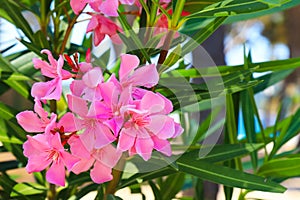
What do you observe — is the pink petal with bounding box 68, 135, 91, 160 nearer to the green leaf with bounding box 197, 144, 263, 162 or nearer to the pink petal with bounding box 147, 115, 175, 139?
the pink petal with bounding box 147, 115, 175, 139

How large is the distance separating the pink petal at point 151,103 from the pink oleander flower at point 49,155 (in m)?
0.10

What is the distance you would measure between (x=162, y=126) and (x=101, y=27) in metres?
0.21

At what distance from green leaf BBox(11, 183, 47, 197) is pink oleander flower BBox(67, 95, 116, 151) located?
336 mm

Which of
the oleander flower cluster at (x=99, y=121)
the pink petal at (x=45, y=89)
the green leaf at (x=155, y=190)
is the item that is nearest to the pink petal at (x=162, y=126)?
the oleander flower cluster at (x=99, y=121)

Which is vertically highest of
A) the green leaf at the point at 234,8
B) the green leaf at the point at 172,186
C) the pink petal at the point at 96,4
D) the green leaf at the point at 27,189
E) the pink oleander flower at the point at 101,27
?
the pink petal at the point at 96,4

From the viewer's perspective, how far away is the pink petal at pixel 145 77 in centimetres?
51

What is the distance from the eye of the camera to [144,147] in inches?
19.9

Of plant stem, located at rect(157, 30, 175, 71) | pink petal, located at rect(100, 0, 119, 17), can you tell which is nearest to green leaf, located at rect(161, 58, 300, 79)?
plant stem, located at rect(157, 30, 175, 71)

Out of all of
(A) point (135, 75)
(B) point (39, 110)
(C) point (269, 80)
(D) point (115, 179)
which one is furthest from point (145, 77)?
(C) point (269, 80)

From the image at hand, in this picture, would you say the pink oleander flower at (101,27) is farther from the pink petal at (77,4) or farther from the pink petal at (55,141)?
the pink petal at (55,141)

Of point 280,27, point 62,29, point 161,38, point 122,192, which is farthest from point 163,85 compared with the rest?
point 280,27

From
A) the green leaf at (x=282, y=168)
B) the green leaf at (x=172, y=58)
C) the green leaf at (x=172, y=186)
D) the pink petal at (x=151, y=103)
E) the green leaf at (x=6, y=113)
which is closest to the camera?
the pink petal at (x=151, y=103)

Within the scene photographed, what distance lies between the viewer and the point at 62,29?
884 mm

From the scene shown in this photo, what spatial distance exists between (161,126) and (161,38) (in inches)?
7.0
